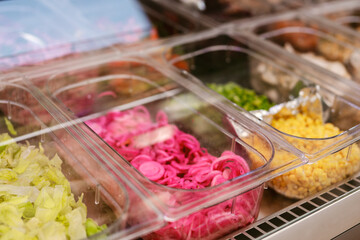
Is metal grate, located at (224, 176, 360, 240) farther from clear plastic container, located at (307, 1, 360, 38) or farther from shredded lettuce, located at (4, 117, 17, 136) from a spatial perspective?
clear plastic container, located at (307, 1, 360, 38)

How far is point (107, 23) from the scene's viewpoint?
6.99ft

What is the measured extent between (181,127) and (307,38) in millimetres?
963

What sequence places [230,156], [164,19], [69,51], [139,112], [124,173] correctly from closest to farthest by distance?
1. [124,173]
2. [230,156]
3. [139,112]
4. [69,51]
5. [164,19]

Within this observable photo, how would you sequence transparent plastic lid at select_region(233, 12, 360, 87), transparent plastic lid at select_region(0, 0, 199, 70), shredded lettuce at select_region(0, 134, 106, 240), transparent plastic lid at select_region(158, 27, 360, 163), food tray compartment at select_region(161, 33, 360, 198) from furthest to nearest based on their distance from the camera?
transparent plastic lid at select_region(233, 12, 360, 87), transparent plastic lid at select_region(0, 0, 199, 70), transparent plastic lid at select_region(158, 27, 360, 163), food tray compartment at select_region(161, 33, 360, 198), shredded lettuce at select_region(0, 134, 106, 240)

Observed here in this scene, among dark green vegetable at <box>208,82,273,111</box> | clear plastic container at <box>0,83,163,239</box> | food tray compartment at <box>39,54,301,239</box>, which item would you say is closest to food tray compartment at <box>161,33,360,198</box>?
dark green vegetable at <box>208,82,273,111</box>

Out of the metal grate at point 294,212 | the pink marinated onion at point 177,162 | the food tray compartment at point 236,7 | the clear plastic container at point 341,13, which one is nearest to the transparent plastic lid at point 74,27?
the food tray compartment at point 236,7

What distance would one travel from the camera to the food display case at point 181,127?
1156 mm

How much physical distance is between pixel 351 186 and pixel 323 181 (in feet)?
0.36

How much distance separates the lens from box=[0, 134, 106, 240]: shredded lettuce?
41.2 inches

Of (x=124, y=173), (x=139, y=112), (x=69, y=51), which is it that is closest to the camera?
(x=124, y=173)

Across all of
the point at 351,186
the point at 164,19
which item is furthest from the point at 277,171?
the point at 164,19

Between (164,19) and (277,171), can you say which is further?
(164,19)

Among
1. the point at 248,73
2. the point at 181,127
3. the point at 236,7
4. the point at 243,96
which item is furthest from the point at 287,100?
the point at 236,7

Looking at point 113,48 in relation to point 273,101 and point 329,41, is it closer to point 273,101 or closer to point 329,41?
point 273,101
